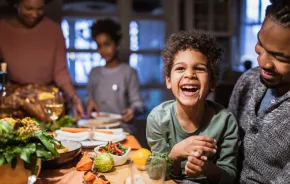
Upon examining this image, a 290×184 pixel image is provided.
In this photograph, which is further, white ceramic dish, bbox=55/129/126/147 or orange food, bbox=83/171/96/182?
Result: white ceramic dish, bbox=55/129/126/147

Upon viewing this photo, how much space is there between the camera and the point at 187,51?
51.2 inches

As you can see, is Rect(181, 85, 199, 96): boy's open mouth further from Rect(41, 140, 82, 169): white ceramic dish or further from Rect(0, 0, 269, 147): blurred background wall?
Rect(0, 0, 269, 147): blurred background wall

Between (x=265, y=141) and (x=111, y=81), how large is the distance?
1842 mm

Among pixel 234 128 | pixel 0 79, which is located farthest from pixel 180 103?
pixel 0 79

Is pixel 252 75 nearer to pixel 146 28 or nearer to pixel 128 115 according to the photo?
pixel 128 115

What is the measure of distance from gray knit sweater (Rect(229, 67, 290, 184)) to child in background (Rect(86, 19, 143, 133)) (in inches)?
59.5

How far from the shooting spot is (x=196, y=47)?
1.30 metres

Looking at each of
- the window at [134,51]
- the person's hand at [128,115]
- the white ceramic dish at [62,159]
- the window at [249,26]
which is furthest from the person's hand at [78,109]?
A: the window at [249,26]

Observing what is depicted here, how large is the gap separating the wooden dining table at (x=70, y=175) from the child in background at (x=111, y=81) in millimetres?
1624

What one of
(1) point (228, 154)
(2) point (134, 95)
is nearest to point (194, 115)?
(1) point (228, 154)

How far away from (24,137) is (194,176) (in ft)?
1.85

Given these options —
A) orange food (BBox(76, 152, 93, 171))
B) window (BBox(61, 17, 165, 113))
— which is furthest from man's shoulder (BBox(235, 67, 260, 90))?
window (BBox(61, 17, 165, 113))

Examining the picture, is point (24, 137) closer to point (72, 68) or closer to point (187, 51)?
point (187, 51)

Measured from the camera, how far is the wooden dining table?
114 centimetres
